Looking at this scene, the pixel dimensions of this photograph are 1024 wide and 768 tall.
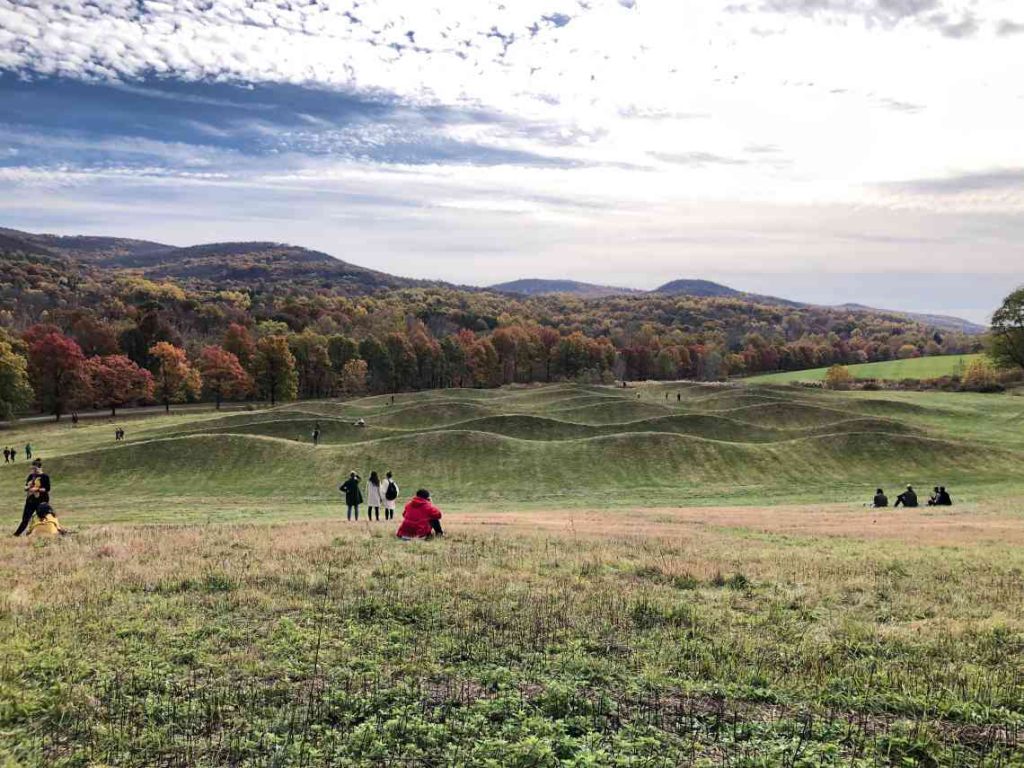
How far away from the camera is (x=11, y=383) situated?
8412cm

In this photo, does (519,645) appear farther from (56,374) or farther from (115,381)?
(56,374)

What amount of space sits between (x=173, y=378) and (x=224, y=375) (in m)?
7.53

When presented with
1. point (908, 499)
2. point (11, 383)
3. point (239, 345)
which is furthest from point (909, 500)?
point (239, 345)

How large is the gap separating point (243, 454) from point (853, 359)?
622 ft

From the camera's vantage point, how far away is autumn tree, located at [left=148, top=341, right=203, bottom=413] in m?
105

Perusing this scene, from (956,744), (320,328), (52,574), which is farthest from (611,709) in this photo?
(320,328)

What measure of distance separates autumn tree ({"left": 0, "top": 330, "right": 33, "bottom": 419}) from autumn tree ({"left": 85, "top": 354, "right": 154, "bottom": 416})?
9.18 meters

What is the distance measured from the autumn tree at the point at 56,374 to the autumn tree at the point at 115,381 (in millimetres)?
1589

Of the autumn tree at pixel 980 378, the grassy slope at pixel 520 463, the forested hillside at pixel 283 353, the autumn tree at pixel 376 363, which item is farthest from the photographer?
the autumn tree at pixel 376 363

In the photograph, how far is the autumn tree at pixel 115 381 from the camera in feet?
315

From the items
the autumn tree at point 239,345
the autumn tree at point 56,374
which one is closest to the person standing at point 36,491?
the autumn tree at point 56,374

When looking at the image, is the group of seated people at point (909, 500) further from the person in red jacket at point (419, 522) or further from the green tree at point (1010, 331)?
the green tree at point (1010, 331)

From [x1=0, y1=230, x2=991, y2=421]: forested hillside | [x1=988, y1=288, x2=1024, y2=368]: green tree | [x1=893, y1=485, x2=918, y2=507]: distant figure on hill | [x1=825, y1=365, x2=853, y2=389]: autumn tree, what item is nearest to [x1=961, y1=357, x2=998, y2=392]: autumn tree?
[x1=988, y1=288, x2=1024, y2=368]: green tree

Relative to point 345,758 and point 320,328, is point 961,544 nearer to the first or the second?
point 345,758
